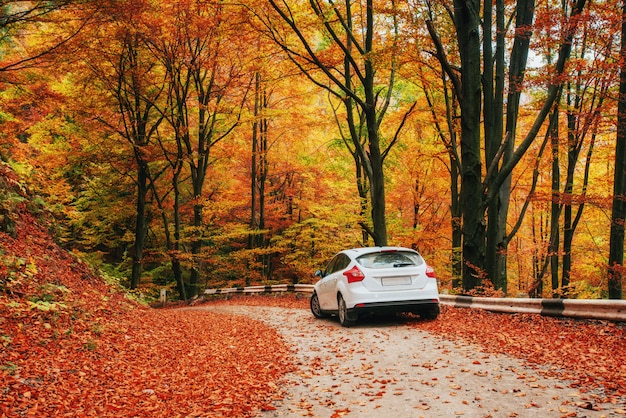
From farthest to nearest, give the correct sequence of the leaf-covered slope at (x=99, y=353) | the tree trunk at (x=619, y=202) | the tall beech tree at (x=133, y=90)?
the tall beech tree at (x=133, y=90) → the tree trunk at (x=619, y=202) → the leaf-covered slope at (x=99, y=353)

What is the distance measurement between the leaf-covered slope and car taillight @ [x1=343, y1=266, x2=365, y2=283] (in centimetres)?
191

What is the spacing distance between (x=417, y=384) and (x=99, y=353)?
14.5 ft

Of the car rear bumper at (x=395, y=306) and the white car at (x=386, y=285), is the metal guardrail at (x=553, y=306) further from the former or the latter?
the car rear bumper at (x=395, y=306)

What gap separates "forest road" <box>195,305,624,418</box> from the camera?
4.48 metres

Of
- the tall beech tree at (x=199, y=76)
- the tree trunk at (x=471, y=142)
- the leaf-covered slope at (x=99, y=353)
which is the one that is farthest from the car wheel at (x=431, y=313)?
the tall beech tree at (x=199, y=76)

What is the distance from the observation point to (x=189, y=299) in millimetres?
24172

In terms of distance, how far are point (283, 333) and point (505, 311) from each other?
15.0 ft

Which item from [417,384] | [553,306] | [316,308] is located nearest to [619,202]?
[553,306]

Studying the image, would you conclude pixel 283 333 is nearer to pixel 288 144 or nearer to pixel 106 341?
pixel 106 341

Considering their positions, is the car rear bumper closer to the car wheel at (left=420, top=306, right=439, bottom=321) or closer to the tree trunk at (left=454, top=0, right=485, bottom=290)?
the car wheel at (left=420, top=306, right=439, bottom=321)

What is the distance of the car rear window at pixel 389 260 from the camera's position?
32.4ft

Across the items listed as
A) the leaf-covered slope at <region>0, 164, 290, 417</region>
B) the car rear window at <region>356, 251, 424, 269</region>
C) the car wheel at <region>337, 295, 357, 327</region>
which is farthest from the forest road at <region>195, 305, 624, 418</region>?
the car rear window at <region>356, 251, 424, 269</region>

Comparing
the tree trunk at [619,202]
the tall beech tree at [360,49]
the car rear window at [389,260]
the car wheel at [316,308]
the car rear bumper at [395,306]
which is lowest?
the car wheel at [316,308]

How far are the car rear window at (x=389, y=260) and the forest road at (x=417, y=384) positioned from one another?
5.74 feet
